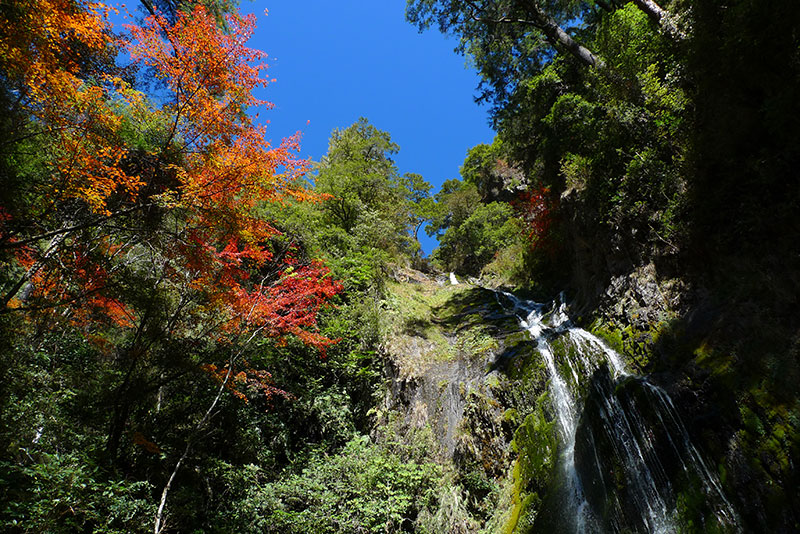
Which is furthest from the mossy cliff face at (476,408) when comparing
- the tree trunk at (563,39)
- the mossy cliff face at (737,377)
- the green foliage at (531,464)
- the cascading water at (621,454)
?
the tree trunk at (563,39)

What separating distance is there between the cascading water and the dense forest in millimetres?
36

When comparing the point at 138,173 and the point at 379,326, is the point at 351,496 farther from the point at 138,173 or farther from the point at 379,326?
the point at 138,173

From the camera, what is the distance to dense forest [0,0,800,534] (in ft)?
13.8

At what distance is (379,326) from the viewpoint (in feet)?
34.6

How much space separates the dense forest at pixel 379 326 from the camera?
421 cm

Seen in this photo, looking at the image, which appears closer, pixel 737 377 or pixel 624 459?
pixel 737 377

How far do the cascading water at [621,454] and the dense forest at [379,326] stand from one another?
1.4 inches

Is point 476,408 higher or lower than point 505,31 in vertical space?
lower

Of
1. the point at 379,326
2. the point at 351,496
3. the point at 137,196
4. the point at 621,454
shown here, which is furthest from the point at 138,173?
the point at 621,454

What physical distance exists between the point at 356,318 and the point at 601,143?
8491mm

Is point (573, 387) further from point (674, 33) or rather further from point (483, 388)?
point (674, 33)

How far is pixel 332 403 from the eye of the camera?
9.23 m

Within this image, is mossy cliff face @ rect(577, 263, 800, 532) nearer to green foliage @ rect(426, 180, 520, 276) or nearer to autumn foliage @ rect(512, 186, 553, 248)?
autumn foliage @ rect(512, 186, 553, 248)

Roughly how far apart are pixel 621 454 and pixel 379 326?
695 centimetres
